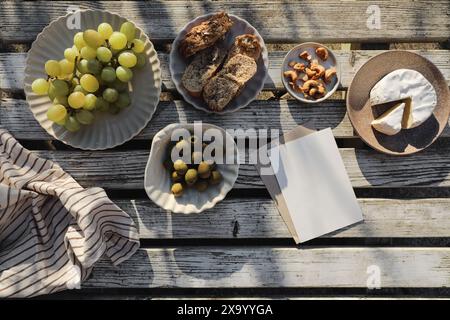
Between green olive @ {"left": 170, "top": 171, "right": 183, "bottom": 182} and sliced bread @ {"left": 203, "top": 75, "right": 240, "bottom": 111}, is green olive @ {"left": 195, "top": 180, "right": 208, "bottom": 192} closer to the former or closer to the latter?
green olive @ {"left": 170, "top": 171, "right": 183, "bottom": 182}

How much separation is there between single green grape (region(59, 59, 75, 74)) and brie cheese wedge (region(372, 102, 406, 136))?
704mm

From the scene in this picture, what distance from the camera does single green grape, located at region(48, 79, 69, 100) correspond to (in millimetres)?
905

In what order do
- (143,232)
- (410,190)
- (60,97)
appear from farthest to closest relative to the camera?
(410,190)
(143,232)
(60,97)

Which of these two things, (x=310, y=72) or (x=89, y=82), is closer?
(x=89, y=82)

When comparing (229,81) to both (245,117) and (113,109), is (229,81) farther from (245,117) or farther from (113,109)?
A: (113,109)

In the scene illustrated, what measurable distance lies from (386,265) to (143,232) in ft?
1.97

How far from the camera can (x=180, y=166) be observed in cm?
93

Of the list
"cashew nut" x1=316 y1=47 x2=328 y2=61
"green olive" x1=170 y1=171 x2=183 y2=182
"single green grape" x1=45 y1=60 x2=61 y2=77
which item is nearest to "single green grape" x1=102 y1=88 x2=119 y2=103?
"single green grape" x1=45 y1=60 x2=61 y2=77

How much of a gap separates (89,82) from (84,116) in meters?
0.08

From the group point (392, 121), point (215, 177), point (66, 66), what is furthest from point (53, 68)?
point (392, 121)
